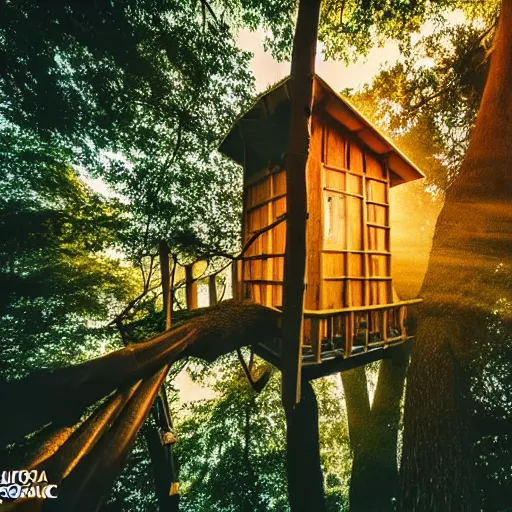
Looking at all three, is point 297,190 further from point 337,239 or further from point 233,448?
point 233,448

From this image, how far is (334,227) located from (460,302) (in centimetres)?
303

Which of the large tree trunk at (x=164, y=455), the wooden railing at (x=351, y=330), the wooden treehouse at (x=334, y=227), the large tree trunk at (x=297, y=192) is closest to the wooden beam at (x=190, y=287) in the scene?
the large tree trunk at (x=164, y=455)

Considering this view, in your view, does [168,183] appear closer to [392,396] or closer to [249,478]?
[392,396]

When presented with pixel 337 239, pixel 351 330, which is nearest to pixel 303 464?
pixel 351 330

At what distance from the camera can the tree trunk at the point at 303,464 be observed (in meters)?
6.74

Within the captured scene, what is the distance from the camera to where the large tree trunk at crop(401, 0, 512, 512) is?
4.57 m

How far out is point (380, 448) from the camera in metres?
8.81

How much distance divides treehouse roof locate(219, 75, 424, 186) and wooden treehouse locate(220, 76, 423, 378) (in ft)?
0.08

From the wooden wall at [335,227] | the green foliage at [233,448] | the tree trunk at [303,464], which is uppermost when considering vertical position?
the wooden wall at [335,227]

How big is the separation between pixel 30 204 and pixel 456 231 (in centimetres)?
1097

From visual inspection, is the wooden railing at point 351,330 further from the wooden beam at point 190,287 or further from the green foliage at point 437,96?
the green foliage at point 437,96

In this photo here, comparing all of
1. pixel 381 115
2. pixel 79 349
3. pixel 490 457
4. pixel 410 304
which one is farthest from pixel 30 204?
pixel 490 457

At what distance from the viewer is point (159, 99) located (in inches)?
287

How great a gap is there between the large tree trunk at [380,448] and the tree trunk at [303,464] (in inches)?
110
